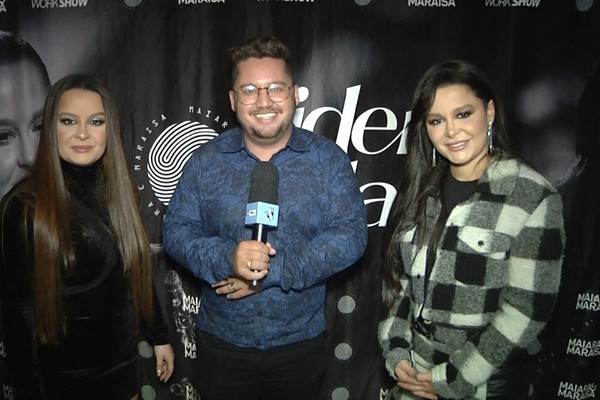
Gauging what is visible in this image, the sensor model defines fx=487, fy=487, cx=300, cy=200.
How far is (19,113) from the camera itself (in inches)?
104

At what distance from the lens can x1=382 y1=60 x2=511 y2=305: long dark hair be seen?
1.81 meters

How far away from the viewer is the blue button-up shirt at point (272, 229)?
6.31ft

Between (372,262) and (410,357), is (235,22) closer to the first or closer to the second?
(372,262)

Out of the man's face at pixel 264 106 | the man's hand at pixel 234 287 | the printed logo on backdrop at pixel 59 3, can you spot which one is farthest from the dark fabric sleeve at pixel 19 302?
the printed logo on backdrop at pixel 59 3

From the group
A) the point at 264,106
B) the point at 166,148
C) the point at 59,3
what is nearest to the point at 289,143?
the point at 264,106

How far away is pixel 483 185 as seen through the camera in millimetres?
1720

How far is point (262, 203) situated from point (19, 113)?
73.1 inches

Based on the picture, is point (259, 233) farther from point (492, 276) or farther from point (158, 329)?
point (158, 329)

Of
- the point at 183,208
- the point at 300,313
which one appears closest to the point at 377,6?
the point at 183,208

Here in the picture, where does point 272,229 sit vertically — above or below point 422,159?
below

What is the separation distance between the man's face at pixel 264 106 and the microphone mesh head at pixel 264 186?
0.98ft

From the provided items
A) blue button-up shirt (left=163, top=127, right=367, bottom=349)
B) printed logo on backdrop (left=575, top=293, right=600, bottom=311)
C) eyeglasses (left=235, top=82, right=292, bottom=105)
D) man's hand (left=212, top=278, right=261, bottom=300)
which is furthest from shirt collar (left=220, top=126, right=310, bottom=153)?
printed logo on backdrop (left=575, top=293, right=600, bottom=311)

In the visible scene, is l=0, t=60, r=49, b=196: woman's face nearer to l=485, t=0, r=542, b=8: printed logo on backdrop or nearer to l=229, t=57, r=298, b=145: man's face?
l=229, t=57, r=298, b=145: man's face

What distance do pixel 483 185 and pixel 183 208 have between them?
1178 mm
